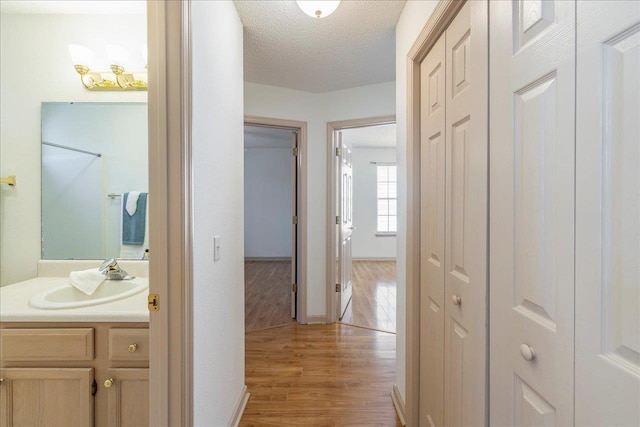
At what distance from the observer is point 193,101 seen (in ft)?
3.77

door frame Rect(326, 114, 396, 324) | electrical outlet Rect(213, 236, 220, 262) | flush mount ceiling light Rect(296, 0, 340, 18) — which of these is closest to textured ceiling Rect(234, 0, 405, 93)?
flush mount ceiling light Rect(296, 0, 340, 18)

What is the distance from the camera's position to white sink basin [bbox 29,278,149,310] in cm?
131

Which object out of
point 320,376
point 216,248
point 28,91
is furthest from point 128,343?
point 28,91

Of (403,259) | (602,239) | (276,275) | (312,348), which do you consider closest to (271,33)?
(403,259)

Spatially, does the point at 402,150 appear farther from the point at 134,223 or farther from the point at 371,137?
the point at 371,137

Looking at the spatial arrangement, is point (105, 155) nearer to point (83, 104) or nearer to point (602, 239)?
point (83, 104)

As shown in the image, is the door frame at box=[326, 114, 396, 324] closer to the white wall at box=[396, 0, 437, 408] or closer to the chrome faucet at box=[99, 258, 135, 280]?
the white wall at box=[396, 0, 437, 408]

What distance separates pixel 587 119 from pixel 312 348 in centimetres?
260

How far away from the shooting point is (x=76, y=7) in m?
1.71

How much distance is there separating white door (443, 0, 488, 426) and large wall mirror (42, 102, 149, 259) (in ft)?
5.63

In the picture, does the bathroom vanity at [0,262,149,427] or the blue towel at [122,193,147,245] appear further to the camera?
the blue towel at [122,193,147,245]

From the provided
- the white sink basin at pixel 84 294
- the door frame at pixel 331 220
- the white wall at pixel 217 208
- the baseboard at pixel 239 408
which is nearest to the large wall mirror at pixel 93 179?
the white sink basin at pixel 84 294

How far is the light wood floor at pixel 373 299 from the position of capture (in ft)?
10.9

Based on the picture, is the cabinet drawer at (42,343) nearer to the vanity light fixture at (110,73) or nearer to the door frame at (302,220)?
the vanity light fixture at (110,73)
